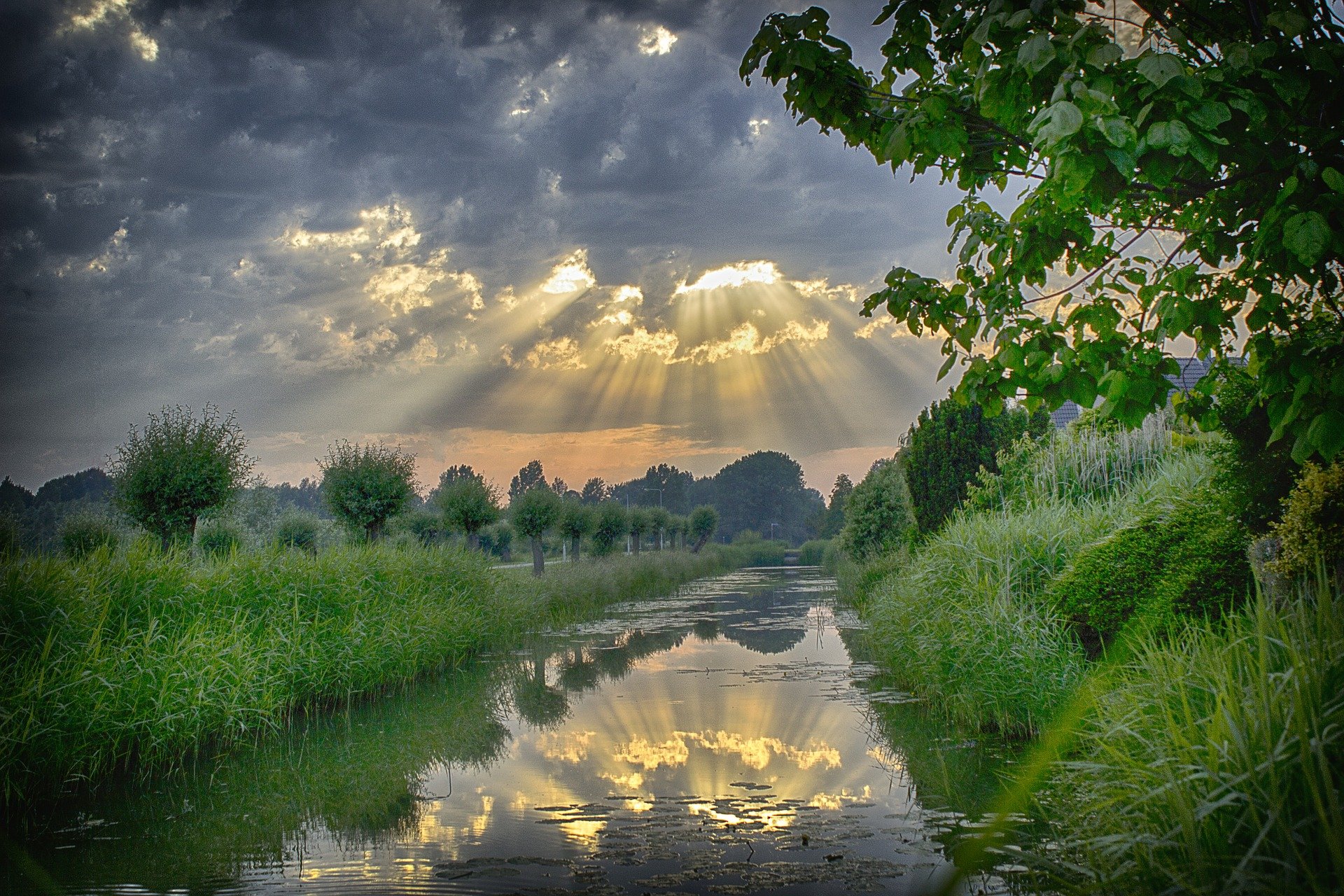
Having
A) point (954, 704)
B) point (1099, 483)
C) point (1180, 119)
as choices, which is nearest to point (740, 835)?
point (954, 704)

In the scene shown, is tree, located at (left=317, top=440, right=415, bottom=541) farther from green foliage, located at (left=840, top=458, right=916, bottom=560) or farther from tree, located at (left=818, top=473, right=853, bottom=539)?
tree, located at (left=818, top=473, right=853, bottom=539)

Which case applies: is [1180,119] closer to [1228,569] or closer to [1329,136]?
[1329,136]

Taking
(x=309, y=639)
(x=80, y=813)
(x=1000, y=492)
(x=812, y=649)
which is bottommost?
(x=812, y=649)

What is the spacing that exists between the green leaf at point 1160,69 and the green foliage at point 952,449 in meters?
13.6

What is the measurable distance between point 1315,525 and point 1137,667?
4.94 ft

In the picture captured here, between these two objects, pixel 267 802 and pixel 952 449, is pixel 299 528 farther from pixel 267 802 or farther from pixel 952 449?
pixel 267 802

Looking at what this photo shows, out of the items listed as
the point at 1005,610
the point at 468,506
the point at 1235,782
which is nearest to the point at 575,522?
the point at 468,506

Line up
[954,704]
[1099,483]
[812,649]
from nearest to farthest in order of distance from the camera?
[954,704]
[1099,483]
[812,649]

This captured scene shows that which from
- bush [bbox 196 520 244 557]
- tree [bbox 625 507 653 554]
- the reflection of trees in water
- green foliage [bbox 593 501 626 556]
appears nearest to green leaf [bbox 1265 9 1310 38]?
the reflection of trees in water

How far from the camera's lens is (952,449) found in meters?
17.2

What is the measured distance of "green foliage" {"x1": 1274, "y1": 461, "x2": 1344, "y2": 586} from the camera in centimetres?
509

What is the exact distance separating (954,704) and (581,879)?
5068mm

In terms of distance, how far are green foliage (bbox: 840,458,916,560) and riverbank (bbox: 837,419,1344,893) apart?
11657 mm

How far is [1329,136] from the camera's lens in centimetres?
343
